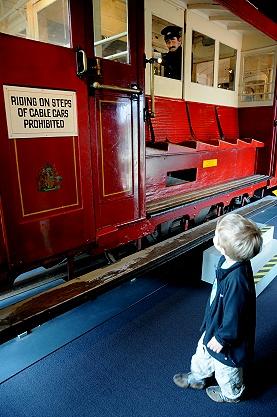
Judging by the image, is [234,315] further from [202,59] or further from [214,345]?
[202,59]

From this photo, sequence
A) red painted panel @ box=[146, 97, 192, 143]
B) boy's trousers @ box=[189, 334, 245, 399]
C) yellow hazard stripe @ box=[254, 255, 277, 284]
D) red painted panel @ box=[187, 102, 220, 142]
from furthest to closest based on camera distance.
Answer: 1. red painted panel @ box=[187, 102, 220, 142]
2. red painted panel @ box=[146, 97, 192, 143]
3. yellow hazard stripe @ box=[254, 255, 277, 284]
4. boy's trousers @ box=[189, 334, 245, 399]

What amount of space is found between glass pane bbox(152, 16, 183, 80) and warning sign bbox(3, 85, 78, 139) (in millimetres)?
2404

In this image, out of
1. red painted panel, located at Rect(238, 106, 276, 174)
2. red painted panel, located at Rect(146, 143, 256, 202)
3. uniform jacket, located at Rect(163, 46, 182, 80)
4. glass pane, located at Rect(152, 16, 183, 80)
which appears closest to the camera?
red painted panel, located at Rect(146, 143, 256, 202)

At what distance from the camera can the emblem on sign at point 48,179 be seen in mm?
1936

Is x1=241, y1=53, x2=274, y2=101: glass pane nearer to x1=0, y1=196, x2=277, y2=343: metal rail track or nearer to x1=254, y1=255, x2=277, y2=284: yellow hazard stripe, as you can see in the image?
x1=254, y1=255, x2=277, y2=284: yellow hazard stripe

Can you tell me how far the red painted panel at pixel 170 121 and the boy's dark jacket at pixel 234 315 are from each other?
2737 millimetres

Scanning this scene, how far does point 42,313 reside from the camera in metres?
1.76

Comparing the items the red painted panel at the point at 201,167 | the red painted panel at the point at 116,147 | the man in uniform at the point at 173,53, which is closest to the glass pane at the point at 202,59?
the man in uniform at the point at 173,53

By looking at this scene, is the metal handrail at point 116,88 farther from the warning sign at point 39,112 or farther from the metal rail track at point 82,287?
the metal rail track at point 82,287

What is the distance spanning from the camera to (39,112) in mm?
1859

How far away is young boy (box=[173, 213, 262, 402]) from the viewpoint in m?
1.36

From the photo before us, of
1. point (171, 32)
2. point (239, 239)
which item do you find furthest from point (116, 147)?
point (171, 32)

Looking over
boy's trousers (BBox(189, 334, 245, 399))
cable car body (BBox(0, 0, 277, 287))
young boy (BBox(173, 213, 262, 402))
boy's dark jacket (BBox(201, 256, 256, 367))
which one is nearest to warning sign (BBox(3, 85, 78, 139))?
cable car body (BBox(0, 0, 277, 287))

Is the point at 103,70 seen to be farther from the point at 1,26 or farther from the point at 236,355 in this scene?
the point at 236,355
